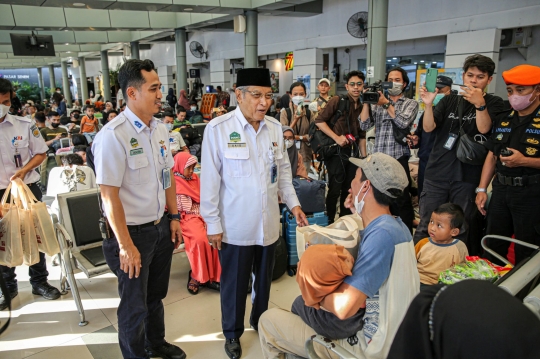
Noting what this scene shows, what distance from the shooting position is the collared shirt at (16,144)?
2719mm

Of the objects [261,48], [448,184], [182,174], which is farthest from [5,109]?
[261,48]

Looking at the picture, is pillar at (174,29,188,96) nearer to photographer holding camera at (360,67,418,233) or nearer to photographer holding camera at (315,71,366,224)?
photographer holding camera at (315,71,366,224)

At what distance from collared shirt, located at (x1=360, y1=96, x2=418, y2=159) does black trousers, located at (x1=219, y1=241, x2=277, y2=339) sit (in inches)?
68.8

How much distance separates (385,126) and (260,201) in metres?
1.85

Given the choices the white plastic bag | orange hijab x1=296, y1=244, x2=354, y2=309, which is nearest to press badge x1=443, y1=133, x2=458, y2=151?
the white plastic bag

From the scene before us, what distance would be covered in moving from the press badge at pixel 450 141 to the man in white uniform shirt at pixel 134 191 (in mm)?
2022

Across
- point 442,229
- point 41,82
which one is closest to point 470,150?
point 442,229

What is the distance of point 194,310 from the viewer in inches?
112

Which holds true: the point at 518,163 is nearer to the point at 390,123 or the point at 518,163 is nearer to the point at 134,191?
the point at 390,123

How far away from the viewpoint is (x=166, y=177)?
2037 millimetres

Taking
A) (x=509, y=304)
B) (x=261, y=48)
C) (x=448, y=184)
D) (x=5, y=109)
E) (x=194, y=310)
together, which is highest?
(x=261, y=48)

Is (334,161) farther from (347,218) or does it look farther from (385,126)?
(347,218)

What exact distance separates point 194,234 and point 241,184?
46.6 inches

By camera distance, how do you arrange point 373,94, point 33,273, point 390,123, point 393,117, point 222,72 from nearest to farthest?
point 33,273 < point 373,94 < point 393,117 < point 390,123 < point 222,72
